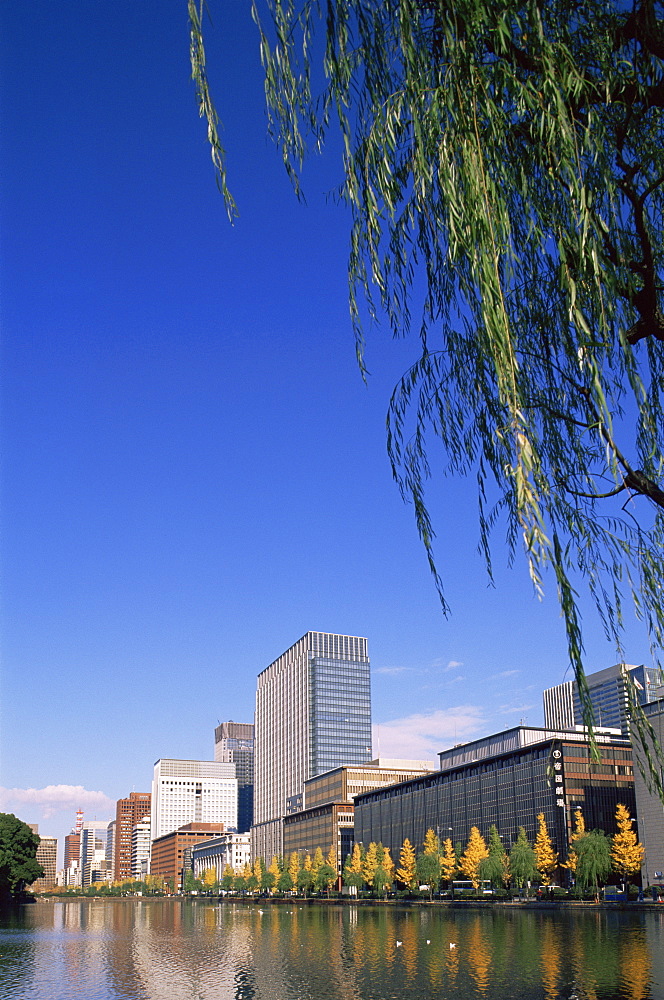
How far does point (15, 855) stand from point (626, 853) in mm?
94303

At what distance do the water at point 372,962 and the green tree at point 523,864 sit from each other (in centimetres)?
1989

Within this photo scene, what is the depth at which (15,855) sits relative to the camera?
13588cm

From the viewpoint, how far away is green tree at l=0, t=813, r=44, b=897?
5241 inches

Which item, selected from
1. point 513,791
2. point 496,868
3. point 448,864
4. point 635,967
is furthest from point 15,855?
point 635,967

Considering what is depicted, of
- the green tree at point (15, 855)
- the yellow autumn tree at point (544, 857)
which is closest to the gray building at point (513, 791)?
the yellow autumn tree at point (544, 857)

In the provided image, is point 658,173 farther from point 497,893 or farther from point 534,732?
point 534,732

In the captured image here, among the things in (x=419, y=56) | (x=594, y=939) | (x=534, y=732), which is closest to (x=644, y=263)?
(x=419, y=56)

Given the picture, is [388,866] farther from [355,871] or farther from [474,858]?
[474,858]

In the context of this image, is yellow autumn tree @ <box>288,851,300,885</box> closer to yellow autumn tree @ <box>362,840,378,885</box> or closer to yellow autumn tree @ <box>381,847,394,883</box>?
yellow autumn tree @ <box>362,840,378,885</box>

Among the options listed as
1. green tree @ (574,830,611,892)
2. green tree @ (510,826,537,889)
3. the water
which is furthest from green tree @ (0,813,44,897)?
green tree @ (574,830,611,892)

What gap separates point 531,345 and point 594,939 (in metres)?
47.4

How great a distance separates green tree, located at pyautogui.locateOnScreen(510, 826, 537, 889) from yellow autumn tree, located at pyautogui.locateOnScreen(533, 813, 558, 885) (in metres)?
1.11

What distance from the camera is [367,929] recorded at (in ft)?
223

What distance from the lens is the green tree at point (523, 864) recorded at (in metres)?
95.2
